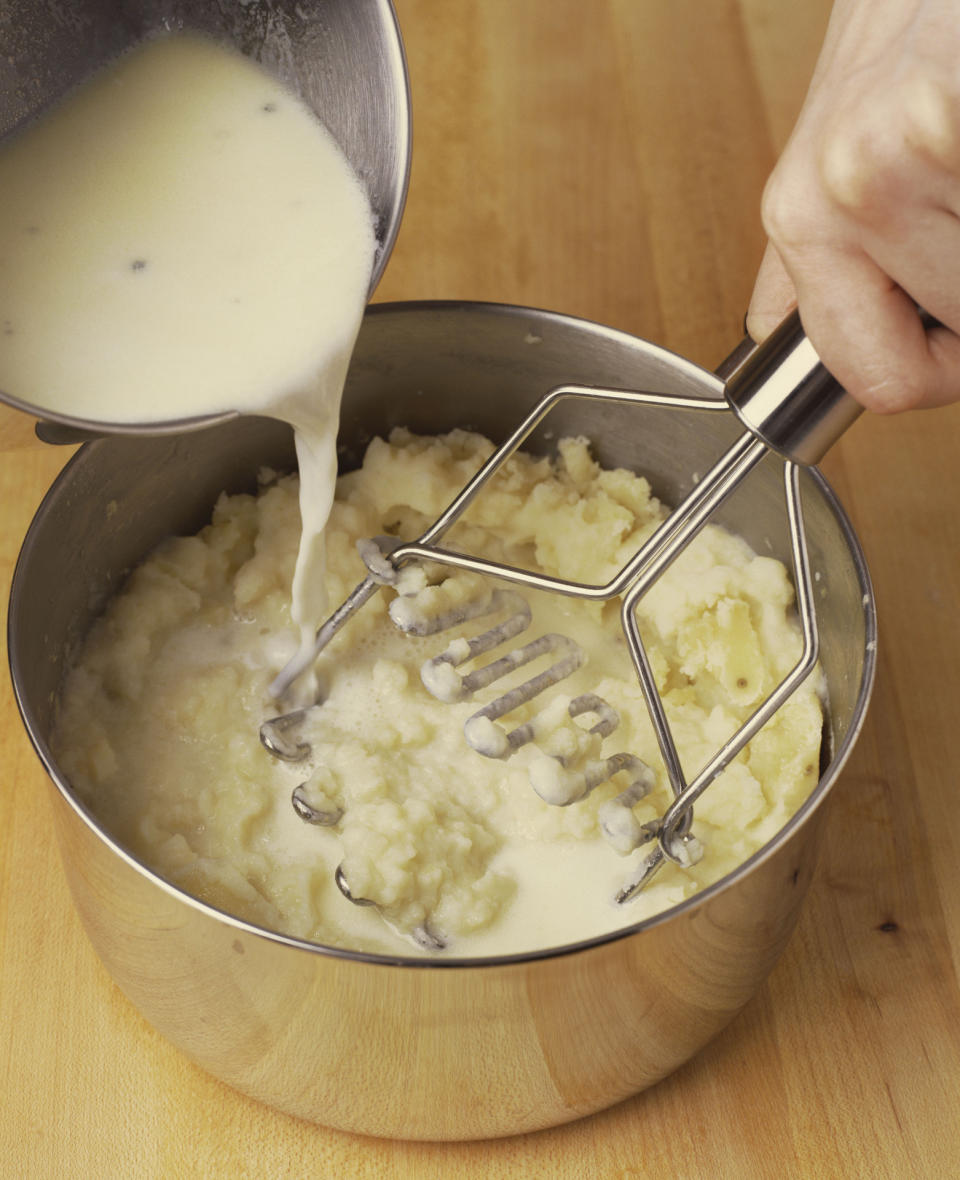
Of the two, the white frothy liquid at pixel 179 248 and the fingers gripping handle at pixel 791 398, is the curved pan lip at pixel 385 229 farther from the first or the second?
the fingers gripping handle at pixel 791 398

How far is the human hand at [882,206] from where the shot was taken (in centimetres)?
50

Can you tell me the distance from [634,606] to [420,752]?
19cm

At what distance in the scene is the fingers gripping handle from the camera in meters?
0.61

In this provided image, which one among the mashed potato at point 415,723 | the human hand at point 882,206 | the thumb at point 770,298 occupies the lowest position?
the mashed potato at point 415,723

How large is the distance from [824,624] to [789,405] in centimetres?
25

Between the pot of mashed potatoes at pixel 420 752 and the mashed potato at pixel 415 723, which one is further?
the mashed potato at pixel 415 723

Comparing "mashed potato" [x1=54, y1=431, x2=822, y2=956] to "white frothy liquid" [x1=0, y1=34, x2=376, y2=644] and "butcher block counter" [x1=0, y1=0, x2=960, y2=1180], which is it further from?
"white frothy liquid" [x1=0, y1=34, x2=376, y2=644]

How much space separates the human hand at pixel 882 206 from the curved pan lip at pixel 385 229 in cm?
18

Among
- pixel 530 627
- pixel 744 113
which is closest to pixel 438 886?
pixel 530 627

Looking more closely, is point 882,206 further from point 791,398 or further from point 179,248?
point 179,248

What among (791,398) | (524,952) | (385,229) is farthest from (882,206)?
(524,952)

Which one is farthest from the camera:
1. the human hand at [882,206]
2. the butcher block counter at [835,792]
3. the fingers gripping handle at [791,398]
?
the butcher block counter at [835,792]

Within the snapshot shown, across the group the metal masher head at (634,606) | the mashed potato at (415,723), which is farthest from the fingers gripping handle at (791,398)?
the mashed potato at (415,723)

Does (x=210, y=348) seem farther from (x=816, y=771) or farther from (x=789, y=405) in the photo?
(x=816, y=771)
